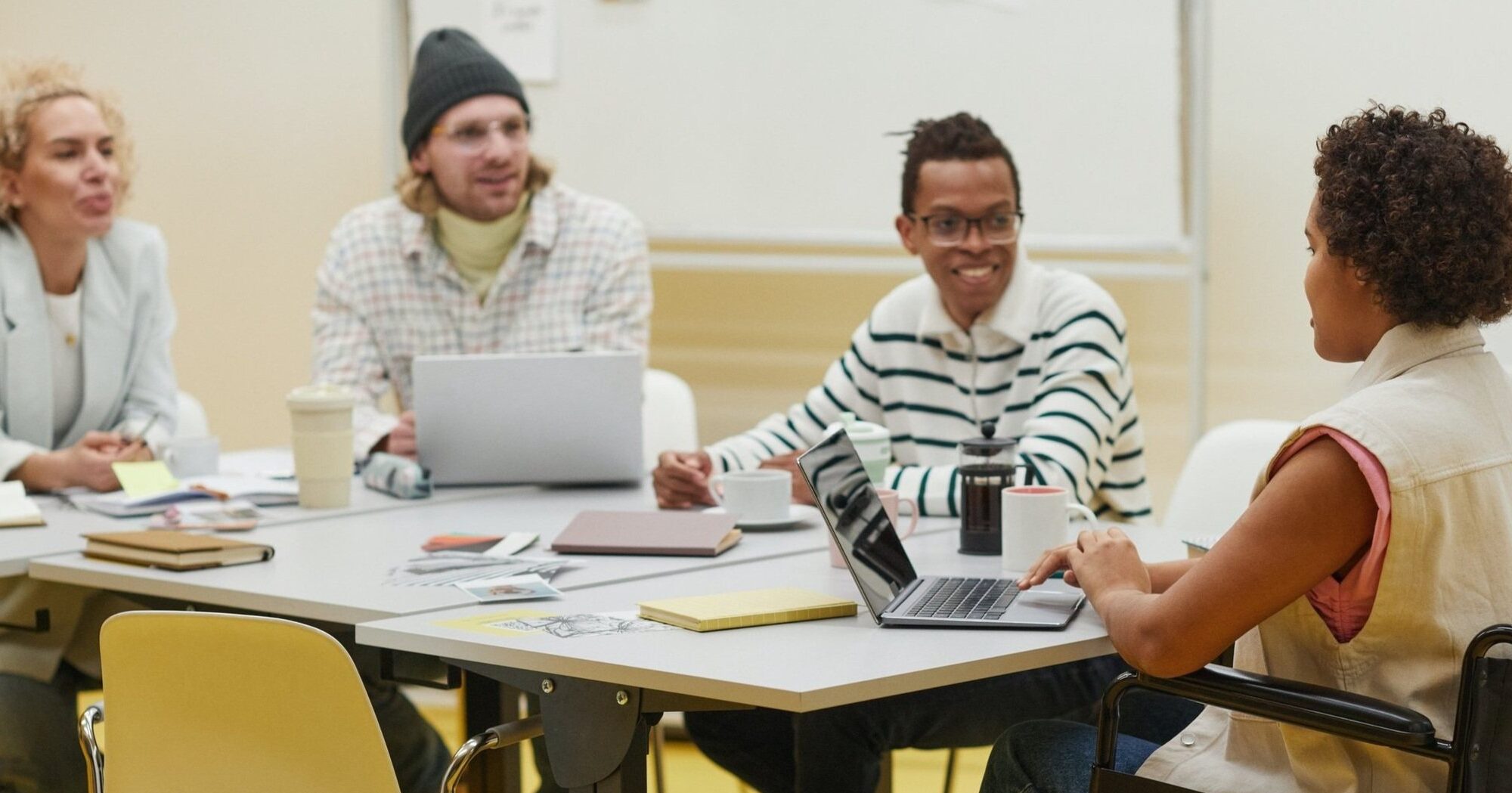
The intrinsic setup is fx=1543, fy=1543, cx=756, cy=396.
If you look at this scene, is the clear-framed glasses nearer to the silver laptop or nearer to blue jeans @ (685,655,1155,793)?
the silver laptop

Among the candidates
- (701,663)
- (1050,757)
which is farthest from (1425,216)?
(701,663)

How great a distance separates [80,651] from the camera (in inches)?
89.4

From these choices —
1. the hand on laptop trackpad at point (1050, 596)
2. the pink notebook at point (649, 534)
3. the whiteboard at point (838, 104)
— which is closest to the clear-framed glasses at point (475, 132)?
the whiteboard at point (838, 104)

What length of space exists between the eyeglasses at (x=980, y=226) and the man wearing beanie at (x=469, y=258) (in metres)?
0.94

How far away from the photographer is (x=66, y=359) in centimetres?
298

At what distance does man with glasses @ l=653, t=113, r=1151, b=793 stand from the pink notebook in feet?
0.61

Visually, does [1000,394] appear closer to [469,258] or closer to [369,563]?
[369,563]

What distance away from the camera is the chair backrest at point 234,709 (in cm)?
142

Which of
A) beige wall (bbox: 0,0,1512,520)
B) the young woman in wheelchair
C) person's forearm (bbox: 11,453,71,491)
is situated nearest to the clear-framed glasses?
beige wall (bbox: 0,0,1512,520)

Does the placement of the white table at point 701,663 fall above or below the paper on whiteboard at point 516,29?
below

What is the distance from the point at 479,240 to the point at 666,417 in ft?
1.88

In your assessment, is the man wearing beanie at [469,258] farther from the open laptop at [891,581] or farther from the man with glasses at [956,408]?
the open laptop at [891,581]

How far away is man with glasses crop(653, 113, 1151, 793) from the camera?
2.14 m

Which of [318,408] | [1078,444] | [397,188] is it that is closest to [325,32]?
[397,188]
